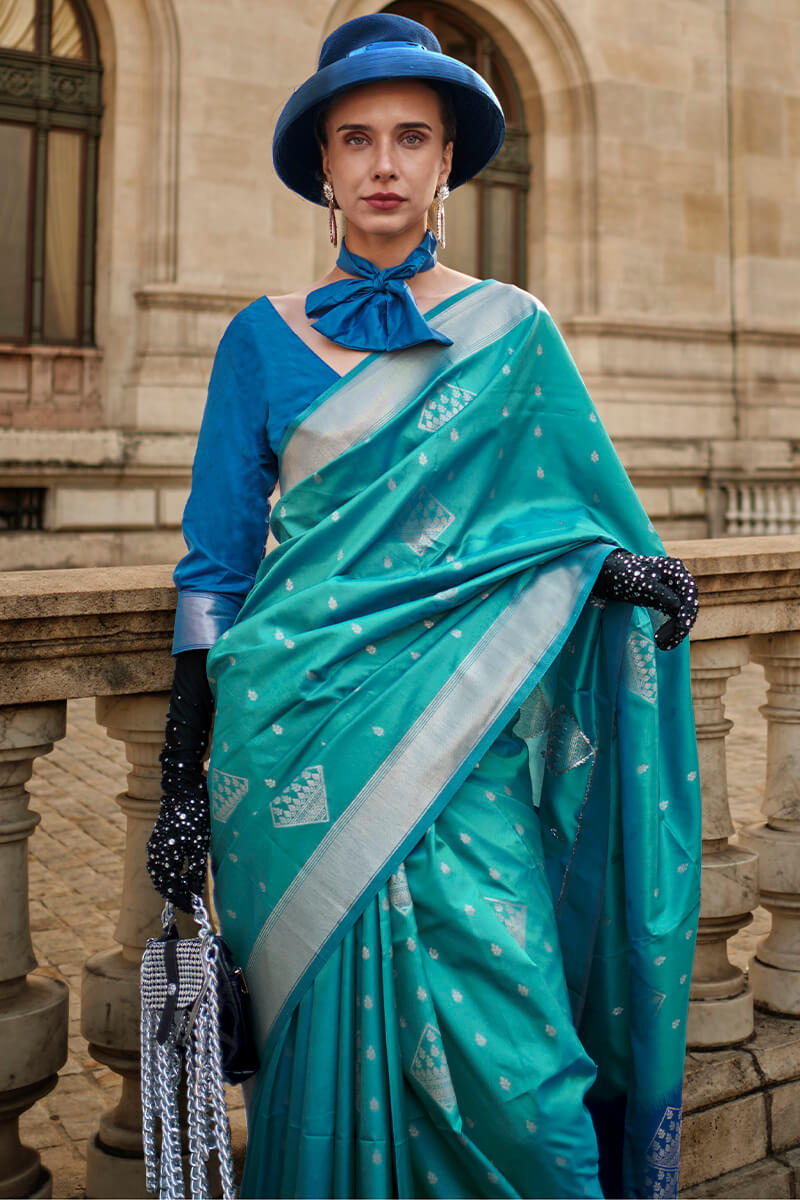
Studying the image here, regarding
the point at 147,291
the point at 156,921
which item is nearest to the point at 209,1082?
the point at 156,921

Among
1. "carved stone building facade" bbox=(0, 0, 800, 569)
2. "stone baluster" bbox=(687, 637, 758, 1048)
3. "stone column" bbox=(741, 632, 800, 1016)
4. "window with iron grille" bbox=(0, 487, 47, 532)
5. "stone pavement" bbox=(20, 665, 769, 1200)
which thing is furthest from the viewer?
"carved stone building facade" bbox=(0, 0, 800, 569)

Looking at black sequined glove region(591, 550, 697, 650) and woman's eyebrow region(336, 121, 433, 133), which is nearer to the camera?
black sequined glove region(591, 550, 697, 650)

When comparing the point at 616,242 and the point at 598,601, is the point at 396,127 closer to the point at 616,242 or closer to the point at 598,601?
the point at 598,601

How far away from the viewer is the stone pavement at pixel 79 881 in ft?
10.3

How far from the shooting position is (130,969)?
215cm

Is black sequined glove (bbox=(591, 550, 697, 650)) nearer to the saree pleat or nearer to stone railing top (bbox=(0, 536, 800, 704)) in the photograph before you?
the saree pleat

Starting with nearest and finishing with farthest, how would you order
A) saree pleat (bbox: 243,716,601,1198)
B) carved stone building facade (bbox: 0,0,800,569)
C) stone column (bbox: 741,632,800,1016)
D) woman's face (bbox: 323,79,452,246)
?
saree pleat (bbox: 243,716,601,1198)
woman's face (bbox: 323,79,452,246)
stone column (bbox: 741,632,800,1016)
carved stone building facade (bbox: 0,0,800,569)

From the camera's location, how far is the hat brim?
6.41 feet

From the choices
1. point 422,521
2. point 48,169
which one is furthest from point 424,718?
point 48,169

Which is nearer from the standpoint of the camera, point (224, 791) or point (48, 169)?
point (224, 791)

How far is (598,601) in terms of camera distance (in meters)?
2.01

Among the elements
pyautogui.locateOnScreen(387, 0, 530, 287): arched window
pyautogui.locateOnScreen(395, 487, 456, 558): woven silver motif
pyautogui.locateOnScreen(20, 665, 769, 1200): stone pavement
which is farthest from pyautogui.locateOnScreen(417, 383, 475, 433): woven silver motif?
pyautogui.locateOnScreen(387, 0, 530, 287): arched window

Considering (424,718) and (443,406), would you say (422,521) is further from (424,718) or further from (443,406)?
(424,718)

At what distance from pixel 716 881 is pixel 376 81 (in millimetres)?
1758
